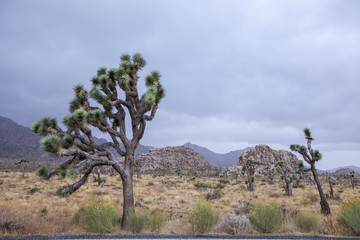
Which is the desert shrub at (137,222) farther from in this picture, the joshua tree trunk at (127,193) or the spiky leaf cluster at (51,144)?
the spiky leaf cluster at (51,144)

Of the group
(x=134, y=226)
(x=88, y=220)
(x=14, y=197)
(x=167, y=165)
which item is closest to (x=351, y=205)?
(x=134, y=226)

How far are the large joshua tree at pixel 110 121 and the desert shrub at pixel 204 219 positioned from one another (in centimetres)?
239

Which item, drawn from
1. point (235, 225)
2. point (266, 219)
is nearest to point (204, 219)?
point (235, 225)

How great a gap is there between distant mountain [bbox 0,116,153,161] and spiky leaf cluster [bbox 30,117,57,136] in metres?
86.7

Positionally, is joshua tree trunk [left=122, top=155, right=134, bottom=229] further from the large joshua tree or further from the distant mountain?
the distant mountain

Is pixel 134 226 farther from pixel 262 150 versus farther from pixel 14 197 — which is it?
pixel 262 150

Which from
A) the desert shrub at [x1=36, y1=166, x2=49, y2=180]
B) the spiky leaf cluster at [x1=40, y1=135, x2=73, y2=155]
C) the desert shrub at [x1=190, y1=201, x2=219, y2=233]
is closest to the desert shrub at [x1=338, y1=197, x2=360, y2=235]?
the desert shrub at [x1=190, y1=201, x2=219, y2=233]

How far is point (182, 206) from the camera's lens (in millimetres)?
17281

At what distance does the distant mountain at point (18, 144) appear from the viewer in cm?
8909

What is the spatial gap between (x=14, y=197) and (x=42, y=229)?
13.4 metres

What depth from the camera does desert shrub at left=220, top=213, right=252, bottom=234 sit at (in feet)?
24.6

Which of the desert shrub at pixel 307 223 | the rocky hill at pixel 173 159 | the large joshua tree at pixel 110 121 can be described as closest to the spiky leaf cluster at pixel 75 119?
the large joshua tree at pixel 110 121

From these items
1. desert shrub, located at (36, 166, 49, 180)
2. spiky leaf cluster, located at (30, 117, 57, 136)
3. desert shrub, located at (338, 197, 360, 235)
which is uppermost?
spiky leaf cluster, located at (30, 117, 57, 136)

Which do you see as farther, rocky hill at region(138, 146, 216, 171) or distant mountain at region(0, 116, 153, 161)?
rocky hill at region(138, 146, 216, 171)
